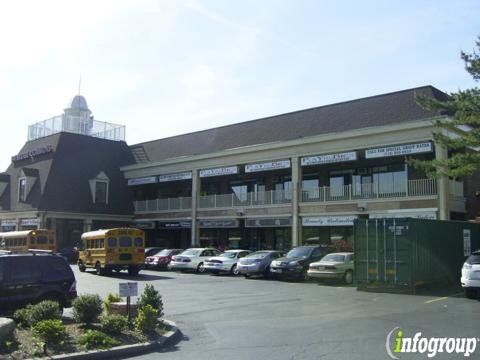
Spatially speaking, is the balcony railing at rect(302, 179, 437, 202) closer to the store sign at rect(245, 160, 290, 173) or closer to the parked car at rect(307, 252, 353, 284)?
the store sign at rect(245, 160, 290, 173)

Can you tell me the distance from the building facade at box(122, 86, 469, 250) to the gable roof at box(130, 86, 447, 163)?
3.2 inches

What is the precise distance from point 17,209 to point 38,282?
34055 mm

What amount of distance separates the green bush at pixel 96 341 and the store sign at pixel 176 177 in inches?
1199

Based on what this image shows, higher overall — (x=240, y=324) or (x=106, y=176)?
(x=106, y=176)

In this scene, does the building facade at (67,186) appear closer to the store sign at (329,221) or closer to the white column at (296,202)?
the white column at (296,202)

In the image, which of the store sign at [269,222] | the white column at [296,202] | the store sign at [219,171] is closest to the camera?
the white column at [296,202]

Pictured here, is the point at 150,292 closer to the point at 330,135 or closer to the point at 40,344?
the point at 40,344

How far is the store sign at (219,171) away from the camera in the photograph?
120ft

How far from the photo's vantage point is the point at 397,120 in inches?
1165

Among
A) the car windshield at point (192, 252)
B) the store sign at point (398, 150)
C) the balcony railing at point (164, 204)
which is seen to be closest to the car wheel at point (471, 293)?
the store sign at point (398, 150)

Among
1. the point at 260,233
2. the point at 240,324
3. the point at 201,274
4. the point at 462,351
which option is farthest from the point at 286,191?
the point at 462,351

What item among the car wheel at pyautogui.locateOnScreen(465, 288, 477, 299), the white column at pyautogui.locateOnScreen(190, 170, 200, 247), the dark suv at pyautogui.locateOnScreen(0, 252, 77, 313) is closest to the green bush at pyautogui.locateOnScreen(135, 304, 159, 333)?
the dark suv at pyautogui.locateOnScreen(0, 252, 77, 313)

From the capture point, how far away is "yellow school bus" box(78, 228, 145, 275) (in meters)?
28.0

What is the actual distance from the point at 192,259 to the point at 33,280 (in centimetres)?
1893
